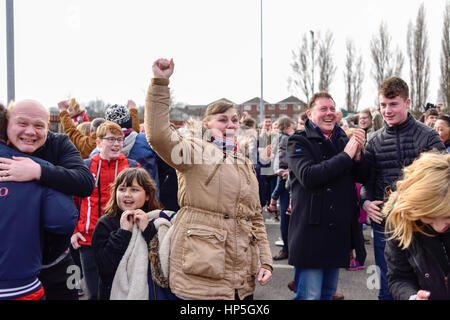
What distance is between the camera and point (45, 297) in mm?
2102

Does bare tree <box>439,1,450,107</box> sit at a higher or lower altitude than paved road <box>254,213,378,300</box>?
higher

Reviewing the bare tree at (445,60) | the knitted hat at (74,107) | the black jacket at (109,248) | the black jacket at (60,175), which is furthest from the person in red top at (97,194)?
the bare tree at (445,60)

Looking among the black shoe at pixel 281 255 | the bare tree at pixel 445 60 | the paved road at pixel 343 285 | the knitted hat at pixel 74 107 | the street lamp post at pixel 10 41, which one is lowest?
the paved road at pixel 343 285

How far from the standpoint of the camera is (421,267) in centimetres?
192

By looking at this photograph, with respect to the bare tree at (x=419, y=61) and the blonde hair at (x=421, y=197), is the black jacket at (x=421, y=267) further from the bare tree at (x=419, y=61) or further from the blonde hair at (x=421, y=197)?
the bare tree at (x=419, y=61)

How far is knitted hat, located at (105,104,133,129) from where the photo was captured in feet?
13.5

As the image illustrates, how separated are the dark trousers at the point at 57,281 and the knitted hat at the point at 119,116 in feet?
6.93

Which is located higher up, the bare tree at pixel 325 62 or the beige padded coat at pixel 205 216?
the bare tree at pixel 325 62

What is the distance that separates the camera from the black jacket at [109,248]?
2.50m

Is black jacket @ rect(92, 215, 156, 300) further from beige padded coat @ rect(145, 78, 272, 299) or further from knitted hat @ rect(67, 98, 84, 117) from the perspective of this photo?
knitted hat @ rect(67, 98, 84, 117)

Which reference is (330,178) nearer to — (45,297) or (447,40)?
(45,297)

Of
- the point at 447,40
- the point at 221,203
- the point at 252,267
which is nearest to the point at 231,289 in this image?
the point at 252,267

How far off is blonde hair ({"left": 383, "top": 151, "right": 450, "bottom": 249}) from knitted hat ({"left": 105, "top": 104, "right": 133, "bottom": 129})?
9.54 ft

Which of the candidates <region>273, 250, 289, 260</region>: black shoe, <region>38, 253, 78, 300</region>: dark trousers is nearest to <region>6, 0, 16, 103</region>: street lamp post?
<region>38, 253, 78, 300</region>: dark trousers
